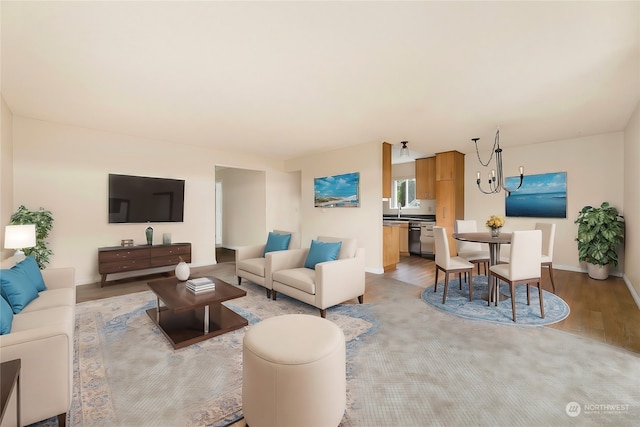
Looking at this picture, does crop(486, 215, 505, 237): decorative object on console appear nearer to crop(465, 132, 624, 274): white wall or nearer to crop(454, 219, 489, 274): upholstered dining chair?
crop(454, 219, 489, 274): upholstered dining chair

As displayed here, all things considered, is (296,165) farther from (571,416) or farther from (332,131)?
(571,416)

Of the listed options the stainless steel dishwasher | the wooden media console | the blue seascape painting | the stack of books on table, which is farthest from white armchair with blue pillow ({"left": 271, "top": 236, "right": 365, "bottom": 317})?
the blue seascape painting

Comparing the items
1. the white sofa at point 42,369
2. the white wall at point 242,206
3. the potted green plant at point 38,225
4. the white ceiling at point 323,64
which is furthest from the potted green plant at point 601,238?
the potted green plant at point 38,225

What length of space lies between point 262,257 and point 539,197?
5.49 m

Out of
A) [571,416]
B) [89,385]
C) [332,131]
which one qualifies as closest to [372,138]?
[332,131]

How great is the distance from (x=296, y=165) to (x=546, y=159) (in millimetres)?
5255

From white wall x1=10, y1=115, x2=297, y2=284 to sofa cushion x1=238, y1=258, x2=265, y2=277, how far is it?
6.55 ft

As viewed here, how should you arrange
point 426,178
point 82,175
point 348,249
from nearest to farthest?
1. point 348,249
2. point 82,175
3. point 426,178

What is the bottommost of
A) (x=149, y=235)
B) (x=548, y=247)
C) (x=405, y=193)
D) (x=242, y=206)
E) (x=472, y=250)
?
(x=472, y=250)

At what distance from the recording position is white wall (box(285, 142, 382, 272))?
5148 mm

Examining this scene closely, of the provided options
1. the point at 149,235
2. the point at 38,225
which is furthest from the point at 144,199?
the point at 38,225

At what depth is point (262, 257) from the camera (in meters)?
4.47

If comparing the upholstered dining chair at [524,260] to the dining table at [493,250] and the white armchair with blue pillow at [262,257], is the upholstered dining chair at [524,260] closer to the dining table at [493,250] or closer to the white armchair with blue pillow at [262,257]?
the dining table at [493,250]

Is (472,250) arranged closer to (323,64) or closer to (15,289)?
(323,64)
